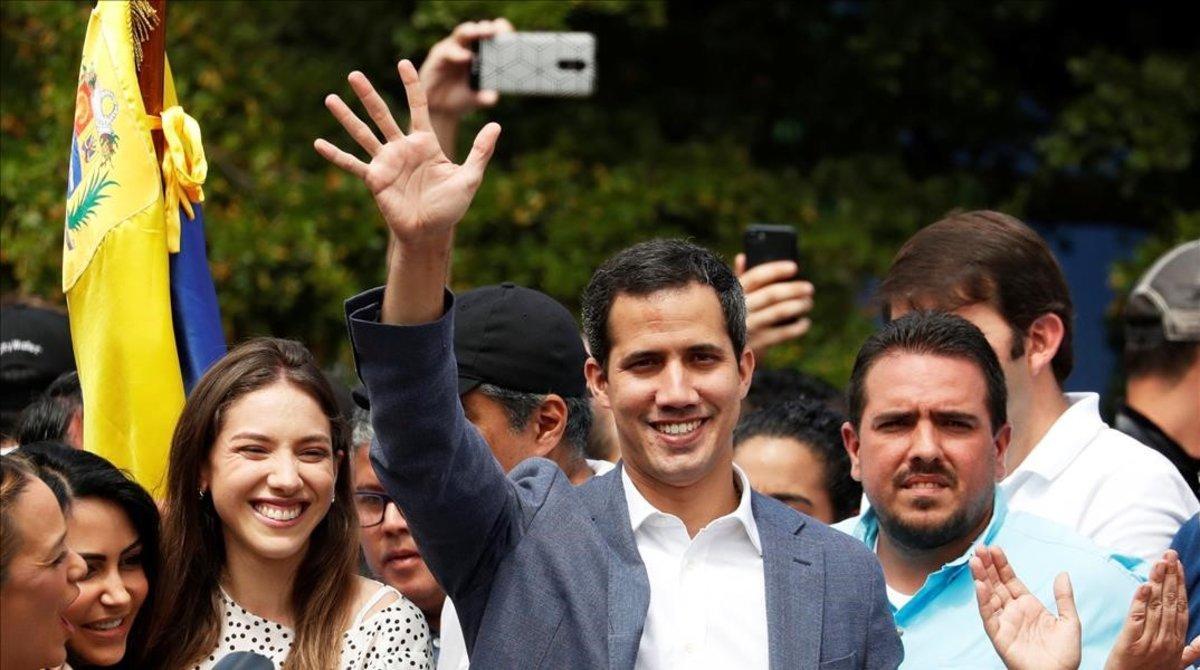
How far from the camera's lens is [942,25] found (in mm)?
8445

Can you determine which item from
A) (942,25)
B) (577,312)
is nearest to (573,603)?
(577,312)

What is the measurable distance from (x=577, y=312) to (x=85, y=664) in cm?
426

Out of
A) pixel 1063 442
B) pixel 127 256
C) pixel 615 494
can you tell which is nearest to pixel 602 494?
pixel 615 494

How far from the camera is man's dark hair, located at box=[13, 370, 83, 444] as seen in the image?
17.3ft

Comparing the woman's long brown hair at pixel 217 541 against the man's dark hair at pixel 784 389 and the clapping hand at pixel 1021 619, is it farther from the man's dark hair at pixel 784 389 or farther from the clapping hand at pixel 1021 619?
the man's dark hair at pixel 784 389

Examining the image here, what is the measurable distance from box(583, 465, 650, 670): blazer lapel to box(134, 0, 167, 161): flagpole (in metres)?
1.68

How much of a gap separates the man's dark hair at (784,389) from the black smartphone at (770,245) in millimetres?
462

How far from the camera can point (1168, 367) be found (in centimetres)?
601

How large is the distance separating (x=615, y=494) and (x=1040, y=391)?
5.68 feet

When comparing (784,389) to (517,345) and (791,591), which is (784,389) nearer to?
(517,345)

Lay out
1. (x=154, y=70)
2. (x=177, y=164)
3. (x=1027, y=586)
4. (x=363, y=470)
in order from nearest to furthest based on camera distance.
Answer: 1. (x=1027, y=586)
2. (x=177, y=164)
3. (x=154, y=70)
4. (x=363, y=470)

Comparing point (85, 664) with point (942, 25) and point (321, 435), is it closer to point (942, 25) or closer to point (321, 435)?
point (321, 435)

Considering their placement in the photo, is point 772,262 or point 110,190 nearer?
point 110,190

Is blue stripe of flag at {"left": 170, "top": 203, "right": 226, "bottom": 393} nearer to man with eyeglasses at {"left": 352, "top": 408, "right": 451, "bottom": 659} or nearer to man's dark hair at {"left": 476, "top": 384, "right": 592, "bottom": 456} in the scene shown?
man with eyeglasses at {"left": 352, "top": 408, "right": 451, "bottom": 659}
